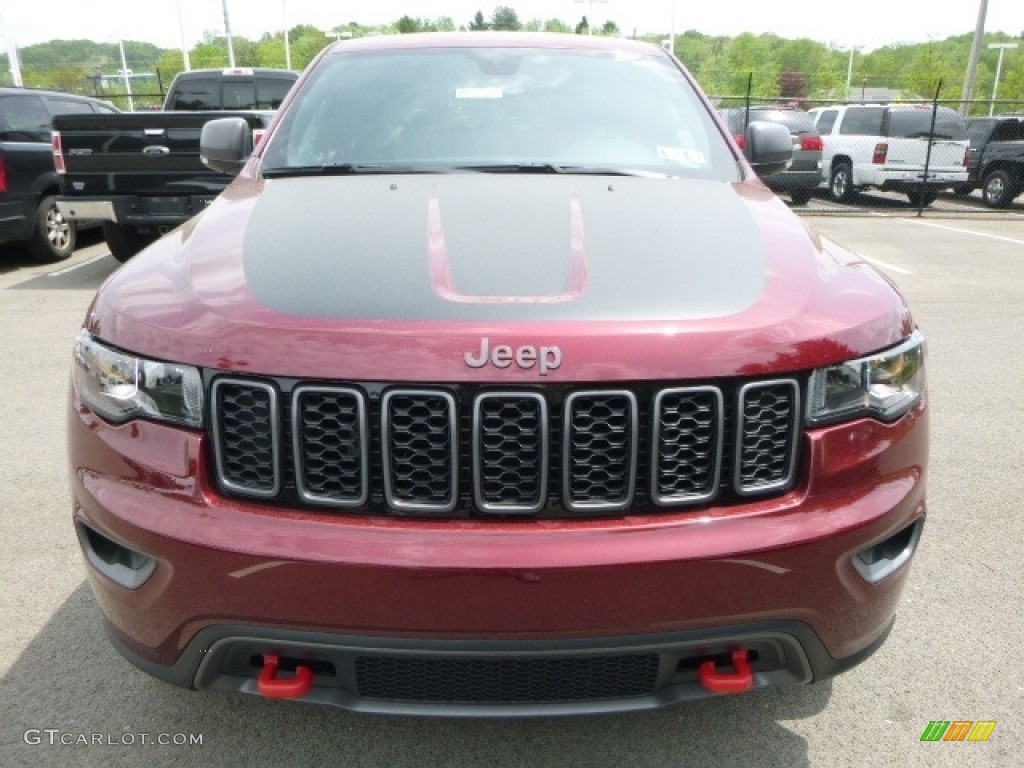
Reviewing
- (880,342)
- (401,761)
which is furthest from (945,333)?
(401,761)

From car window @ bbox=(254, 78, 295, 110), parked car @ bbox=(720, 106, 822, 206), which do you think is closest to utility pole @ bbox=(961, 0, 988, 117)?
parked car @ bbox=(720, 106, 822, 206)

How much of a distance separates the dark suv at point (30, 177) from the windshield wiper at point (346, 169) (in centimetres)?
641

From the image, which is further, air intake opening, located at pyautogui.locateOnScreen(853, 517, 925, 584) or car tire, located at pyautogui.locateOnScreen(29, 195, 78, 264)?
car tire, located at pyautogui.locateOnScreen(29, 195, 78, 264)

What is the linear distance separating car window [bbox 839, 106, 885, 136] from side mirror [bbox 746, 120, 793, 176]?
14032mm

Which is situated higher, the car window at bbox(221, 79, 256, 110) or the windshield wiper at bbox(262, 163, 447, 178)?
the windshield wiper at bbox(262, 163, 447, 178)

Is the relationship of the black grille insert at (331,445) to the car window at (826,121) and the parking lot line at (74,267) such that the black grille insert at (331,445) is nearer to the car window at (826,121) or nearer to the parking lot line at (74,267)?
the parking lot line at (74,267)

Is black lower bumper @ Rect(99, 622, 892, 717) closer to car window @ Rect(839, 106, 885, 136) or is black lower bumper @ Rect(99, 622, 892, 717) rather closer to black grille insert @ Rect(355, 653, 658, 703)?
black grille insert @ Rect(355, 653, 658, 703)

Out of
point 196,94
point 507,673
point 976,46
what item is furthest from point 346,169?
point 976,46

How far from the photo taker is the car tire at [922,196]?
49.2 feet

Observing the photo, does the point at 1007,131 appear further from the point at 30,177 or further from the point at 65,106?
the point at 30,177

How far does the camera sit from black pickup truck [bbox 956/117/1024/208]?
16062 millimetres

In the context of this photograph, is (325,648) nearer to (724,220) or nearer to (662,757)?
(662,757)

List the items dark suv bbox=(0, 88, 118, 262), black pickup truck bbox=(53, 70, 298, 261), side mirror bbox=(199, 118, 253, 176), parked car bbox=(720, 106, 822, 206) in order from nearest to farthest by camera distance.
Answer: side mirror bbox=(199, 118, 253, 176), black pickup truck bbox=(53, 70, 298, 261), dark suv bbox=(0, 88, 118, 262), parked car bbox=(720, 106, 822, 206)

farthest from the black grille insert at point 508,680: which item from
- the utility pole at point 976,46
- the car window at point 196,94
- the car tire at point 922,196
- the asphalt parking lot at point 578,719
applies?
the utility pole at point 976,46
